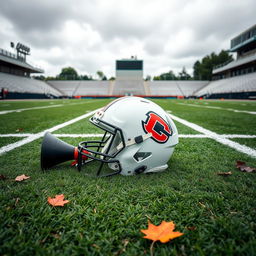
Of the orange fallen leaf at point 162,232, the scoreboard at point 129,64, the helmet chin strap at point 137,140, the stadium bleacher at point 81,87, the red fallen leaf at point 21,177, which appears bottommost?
the orange fallen leaf at point 162,232

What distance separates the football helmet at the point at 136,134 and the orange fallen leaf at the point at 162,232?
562mm

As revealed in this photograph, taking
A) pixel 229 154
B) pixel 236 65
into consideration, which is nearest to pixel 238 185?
pixel 229 154

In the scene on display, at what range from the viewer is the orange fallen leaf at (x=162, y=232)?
31.3 inches

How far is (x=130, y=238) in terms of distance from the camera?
822 mm

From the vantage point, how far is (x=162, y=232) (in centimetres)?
85

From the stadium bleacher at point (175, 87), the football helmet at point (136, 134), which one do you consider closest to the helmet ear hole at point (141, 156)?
the football helmet at point (136, 134)

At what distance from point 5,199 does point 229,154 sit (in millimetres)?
2108

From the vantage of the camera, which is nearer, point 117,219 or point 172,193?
point 117,219

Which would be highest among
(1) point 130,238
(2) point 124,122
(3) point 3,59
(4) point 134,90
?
(3) point 3,59

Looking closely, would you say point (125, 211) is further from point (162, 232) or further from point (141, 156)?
point (141, 156)

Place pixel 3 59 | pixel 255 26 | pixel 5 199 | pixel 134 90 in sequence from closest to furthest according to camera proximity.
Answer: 1. pixel 5 199
2. pixel 3 59
3. pixel 255 26
4. pixel 134 90

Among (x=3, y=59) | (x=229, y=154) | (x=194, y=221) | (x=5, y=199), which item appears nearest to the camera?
(x=194, y=221)

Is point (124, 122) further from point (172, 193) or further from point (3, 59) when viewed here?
point (3, 59)

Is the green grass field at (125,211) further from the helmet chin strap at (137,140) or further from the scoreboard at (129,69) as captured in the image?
the scoreboard at (129,69)
